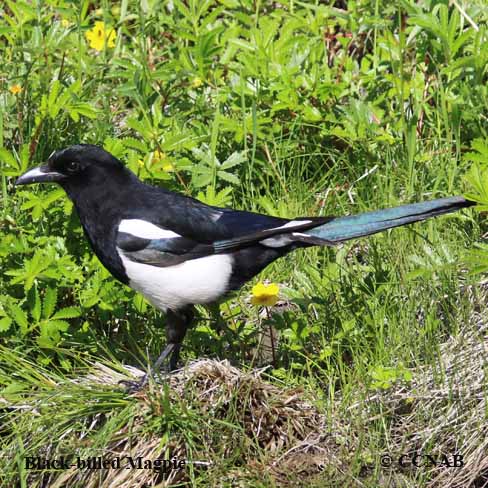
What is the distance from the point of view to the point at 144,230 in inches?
112

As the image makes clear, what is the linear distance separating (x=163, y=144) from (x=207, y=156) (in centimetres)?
18

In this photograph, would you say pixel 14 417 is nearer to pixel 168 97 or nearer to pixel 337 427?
pixel 337 427

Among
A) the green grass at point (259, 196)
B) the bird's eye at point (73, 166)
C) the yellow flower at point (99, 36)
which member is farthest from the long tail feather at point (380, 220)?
the yellow flower at point (99, 36)

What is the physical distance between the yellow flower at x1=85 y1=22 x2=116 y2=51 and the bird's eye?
101cm

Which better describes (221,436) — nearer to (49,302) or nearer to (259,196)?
(49,302)

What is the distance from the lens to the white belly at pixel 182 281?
284 centimetres

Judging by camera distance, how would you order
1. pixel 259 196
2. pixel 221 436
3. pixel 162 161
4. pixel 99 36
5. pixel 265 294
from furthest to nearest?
pixel 99 36
pixel 259 196
pixel 162 161
pixel 265 294
pixel 221 436

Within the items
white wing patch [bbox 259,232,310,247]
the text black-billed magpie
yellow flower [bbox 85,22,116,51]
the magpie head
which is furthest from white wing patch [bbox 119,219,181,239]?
yellow flower [bbox 85,22,116,51]

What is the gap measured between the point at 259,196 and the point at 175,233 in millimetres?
615

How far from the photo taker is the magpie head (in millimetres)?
2945

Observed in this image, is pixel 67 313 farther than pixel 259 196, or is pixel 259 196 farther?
pixel 259 196

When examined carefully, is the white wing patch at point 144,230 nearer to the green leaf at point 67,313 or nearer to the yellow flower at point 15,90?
the green leaf at point 67,313

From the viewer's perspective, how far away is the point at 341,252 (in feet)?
10.2

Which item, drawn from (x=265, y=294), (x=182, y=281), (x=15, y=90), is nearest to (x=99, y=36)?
(x=15, y=90)
